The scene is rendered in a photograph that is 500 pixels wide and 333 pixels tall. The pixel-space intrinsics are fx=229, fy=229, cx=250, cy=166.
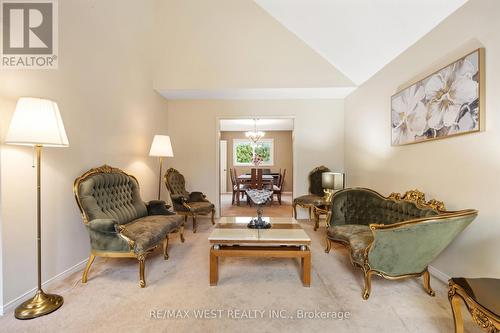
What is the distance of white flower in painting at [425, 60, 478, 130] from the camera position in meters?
1.99

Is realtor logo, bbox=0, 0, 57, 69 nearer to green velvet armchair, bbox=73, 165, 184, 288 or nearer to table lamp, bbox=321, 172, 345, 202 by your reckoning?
green velvet armchair, bbox=73, 165, 184, 288

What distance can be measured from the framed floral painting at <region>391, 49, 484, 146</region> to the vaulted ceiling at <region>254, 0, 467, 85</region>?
0.59 meters

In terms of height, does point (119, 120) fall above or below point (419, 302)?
above

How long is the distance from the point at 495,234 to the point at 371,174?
6.54 ft

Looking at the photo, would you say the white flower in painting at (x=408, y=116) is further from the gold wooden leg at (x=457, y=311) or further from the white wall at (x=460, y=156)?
the gold wooden leg at (x=457, y=311)

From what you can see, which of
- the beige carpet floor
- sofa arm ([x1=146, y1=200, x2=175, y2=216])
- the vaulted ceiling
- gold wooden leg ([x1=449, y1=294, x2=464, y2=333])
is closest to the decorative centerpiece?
the beige carpet floor

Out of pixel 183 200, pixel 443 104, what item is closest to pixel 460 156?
pixel 443 104

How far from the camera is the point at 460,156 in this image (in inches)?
82.4

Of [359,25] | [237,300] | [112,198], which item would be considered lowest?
[237,300]

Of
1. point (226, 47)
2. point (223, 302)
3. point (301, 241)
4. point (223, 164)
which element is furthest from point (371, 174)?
point (223, 164)

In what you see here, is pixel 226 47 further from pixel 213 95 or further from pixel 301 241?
pixel 301 241

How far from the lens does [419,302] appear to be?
77.5 inches

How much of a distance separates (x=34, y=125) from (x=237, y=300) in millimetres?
2140

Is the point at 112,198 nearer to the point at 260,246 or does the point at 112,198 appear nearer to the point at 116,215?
the point at 116,215
